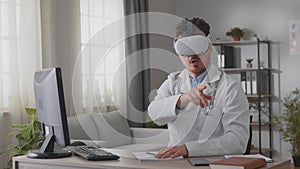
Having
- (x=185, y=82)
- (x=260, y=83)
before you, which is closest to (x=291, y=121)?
(x=260, y=83)

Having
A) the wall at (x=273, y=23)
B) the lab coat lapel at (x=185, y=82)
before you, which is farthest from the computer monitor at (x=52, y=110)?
the wall at (x=273, y=23)

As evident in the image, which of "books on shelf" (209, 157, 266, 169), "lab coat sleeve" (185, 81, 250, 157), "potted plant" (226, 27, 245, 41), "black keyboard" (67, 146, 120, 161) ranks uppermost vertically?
"potted plant" (226, 27, 245, 41)

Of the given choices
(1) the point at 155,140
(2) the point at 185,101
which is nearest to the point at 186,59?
(2) the point at 185,101

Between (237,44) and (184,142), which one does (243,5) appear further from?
(184,142)

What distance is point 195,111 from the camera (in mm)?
2271

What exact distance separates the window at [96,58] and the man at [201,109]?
129 inches

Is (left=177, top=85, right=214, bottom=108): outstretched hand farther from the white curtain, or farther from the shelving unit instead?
the shelving unit

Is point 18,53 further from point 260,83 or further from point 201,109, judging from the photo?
point 260,83

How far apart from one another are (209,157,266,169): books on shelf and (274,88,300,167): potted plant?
4.43 meters

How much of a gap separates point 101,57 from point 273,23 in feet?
7.38

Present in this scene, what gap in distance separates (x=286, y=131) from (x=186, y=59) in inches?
180

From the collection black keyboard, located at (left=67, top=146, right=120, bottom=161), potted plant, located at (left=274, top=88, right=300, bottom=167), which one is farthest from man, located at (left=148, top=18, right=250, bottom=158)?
potted plant, located at (left=274, top=88, right=300, bottom=167)

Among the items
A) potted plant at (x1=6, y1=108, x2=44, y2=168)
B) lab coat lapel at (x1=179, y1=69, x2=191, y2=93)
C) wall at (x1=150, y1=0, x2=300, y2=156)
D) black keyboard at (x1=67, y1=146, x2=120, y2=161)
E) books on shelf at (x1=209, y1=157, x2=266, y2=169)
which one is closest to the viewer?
books on shelf at (x1=209, y1=157, x2=266, y2=169)

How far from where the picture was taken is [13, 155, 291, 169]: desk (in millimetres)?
2008
